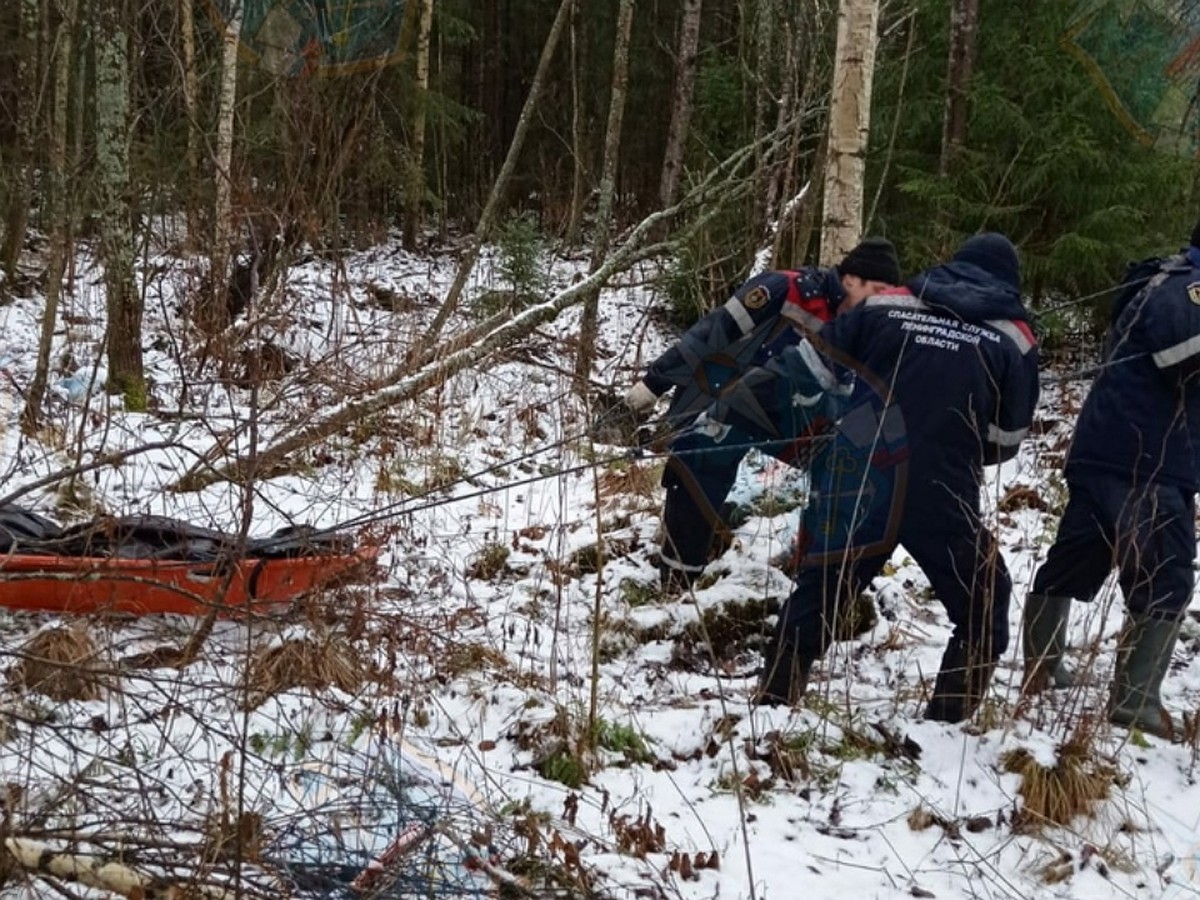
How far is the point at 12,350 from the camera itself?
31.0 feet

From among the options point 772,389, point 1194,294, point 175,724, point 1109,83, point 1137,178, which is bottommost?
point 175,724

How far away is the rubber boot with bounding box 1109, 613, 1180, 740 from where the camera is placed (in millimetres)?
3502

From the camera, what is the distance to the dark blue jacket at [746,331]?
4457 millimetres

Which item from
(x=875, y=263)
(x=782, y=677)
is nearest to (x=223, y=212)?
(x=875, y=263)

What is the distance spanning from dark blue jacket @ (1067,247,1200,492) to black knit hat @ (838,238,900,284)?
36.5 inches

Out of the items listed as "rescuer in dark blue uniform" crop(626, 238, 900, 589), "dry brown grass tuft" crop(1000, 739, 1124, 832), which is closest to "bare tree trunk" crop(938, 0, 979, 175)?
"rescuer in dark blue uniform" crop(626, 238, 900, 589)

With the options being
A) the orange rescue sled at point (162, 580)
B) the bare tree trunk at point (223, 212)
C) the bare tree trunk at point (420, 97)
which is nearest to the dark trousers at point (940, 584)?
the orange rescue sled at point (162, 580)

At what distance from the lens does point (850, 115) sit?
16.8 feet

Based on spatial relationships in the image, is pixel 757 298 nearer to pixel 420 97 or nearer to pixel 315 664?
pixel 315 664

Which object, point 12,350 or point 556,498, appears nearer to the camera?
point 556,498

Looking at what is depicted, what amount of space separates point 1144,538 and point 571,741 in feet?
6.95

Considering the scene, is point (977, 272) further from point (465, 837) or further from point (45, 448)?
point (45, 448)

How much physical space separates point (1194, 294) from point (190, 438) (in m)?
5.72

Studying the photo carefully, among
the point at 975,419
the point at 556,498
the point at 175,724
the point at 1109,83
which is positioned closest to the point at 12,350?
the point at 556,498
